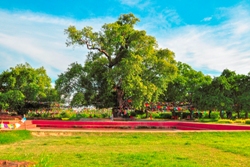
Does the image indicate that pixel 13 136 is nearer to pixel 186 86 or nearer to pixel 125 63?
pixel 125 63

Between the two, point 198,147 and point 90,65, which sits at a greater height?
point 90,65

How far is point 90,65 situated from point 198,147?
18.8 metres

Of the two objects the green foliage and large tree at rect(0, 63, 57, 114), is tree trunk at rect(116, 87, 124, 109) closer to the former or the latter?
large tree at rect(0, 63, 57, 114)

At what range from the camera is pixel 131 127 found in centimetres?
1875

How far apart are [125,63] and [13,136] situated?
14.0m

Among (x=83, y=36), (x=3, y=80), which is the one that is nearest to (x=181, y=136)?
(x=83, y=36)

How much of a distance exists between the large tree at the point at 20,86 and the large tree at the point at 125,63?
357cm

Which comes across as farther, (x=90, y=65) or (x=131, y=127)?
(x=90, y=65)

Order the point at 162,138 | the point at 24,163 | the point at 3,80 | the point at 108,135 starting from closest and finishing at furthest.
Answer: the point at 24,163 < the point at 162,138 < the point at 108,135 < the point at 3,80

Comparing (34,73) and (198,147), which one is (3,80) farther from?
(198,147)

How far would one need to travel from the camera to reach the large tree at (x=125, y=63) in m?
24.6

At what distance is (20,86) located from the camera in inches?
1112

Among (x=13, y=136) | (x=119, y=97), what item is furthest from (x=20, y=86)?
(x=13, y=136)

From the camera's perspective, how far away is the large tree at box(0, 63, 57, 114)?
26.5 m
